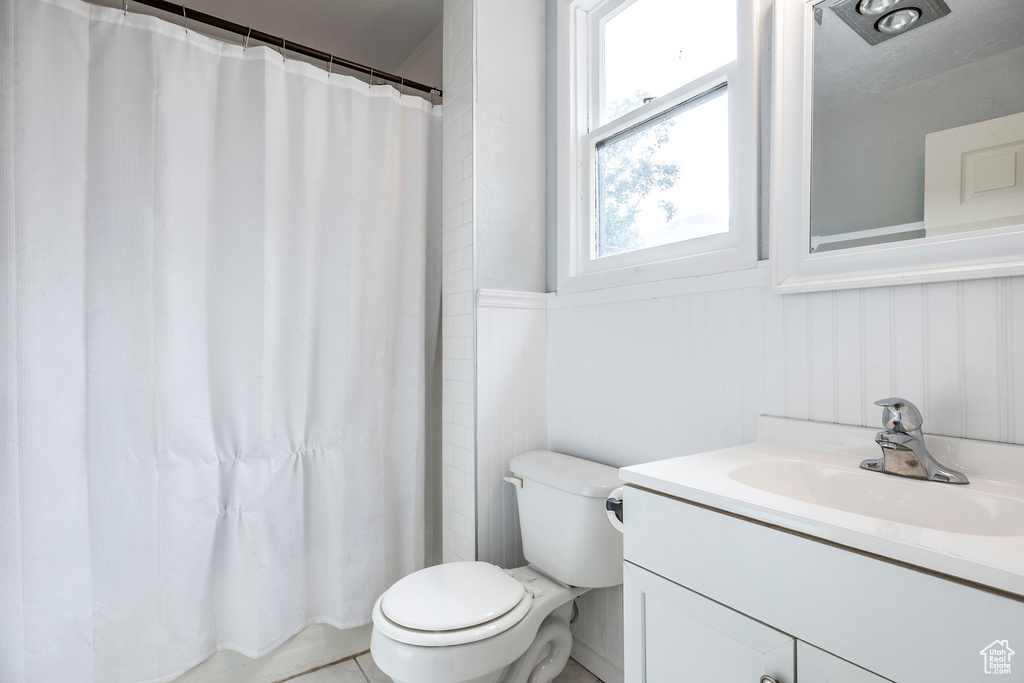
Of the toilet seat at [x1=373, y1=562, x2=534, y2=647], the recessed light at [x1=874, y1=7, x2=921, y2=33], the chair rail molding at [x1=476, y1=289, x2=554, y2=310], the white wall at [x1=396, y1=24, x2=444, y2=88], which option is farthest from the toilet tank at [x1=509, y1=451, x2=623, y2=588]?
the white wall at [x1=396, y1=24, x2=444, y2=88]

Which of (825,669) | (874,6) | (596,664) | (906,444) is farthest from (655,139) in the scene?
(596,664)

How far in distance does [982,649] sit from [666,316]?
3.10 ft

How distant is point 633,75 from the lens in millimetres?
1627

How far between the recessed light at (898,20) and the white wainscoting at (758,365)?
504 mm

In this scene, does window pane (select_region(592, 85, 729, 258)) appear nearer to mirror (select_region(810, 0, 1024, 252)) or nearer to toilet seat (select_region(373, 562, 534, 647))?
mirror (select_region(810, 0, 1024, 252))

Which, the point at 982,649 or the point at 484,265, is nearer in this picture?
the point at 982,649

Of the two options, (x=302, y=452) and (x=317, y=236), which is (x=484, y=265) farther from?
(x=302, y=452)

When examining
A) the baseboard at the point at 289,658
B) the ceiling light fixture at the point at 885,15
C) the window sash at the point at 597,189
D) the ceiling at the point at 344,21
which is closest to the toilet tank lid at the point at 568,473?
the window sash at the point at 597,189

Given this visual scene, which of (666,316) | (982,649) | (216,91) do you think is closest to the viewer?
(982,649)

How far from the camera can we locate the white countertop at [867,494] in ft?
1.78

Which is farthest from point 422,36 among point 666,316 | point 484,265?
point 666,316

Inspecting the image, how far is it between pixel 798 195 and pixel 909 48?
31 cm

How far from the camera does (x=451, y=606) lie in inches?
47.2

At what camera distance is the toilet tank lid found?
132cm
